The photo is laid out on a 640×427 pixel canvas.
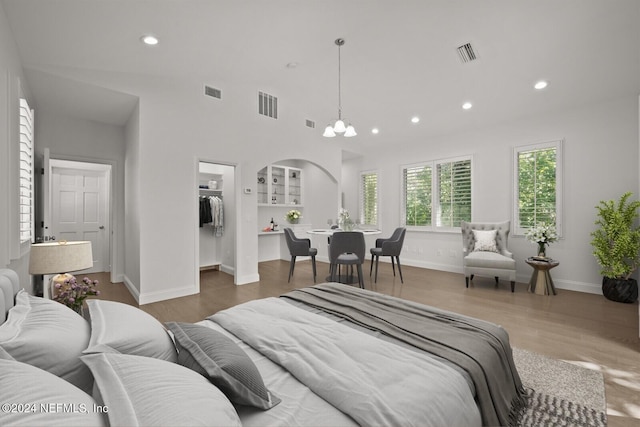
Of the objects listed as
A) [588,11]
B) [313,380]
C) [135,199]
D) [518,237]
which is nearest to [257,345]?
[313,380]

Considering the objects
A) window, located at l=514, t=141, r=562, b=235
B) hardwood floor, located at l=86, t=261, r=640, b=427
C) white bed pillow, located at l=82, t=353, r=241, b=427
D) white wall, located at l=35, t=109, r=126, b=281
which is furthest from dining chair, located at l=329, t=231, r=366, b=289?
white wall, located at l=35, t=109, r=126, b=281

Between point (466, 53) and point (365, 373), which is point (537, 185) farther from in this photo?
point (365, 373)

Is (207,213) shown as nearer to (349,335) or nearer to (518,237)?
(349,335)

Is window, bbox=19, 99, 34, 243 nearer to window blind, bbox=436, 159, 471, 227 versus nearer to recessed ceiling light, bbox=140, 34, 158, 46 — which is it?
recessed ceiling light, bbox=140, 34, 158, 46

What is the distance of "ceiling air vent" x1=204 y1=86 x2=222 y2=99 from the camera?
4.46m

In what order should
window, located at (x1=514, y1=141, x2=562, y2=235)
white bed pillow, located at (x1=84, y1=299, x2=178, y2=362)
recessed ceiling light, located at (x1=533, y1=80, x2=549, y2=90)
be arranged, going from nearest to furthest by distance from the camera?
white bed pillow, located at (x1=84, y1=299, x2=178, y2=362), recessed ceiling light, located at (x1=533, y1=80, x2=549, y2=90), window, located at (x1=514, y1=141, x2=562, y2=235)

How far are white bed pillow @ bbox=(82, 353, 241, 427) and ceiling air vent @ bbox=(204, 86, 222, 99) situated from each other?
433 cm

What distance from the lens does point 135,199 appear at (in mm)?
4105

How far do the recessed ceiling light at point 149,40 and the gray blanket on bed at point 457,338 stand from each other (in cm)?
307

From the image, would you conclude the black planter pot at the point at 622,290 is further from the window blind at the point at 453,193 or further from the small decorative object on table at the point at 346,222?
the small decorative object on table at the point at 346,222

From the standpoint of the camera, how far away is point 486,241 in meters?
4.81

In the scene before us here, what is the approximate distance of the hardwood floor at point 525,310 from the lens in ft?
7.30

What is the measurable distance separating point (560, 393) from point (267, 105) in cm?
514

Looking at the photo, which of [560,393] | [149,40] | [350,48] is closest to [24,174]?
[149,40]
